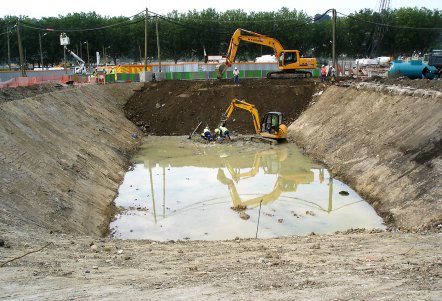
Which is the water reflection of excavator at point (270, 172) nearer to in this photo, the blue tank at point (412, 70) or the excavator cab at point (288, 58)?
the excavator cab at point (288, 58)

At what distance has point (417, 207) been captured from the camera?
14711mm

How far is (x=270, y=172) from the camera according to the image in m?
23.9

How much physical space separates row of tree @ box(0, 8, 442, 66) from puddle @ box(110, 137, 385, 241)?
215ft

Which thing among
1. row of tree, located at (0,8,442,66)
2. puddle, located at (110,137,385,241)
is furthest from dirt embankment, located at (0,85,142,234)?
row of tree, located at (0,8,442,66)

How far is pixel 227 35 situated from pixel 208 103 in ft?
175

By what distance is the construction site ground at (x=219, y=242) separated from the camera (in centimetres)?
798

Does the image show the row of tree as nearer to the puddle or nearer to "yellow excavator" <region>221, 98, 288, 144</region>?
"yellow excavator" <region>221, 98, 288, 144</region>

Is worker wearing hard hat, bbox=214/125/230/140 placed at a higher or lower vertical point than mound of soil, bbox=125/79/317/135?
lower

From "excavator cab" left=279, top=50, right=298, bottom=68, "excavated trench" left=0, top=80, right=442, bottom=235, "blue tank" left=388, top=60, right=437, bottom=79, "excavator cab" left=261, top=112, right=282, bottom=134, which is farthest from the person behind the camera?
"excavator cab" left=279, top=50, right=298, bottom=68

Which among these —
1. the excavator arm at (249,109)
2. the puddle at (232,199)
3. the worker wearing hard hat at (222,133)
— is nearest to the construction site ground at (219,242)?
the puddle at (232,199)

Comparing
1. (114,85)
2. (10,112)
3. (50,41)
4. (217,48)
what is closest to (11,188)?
(10,112)

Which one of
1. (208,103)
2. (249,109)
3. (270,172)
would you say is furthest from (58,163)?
(208,103)

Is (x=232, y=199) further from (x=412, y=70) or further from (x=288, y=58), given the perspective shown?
(x=412, y=70)

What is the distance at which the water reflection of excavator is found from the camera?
19016 mm
